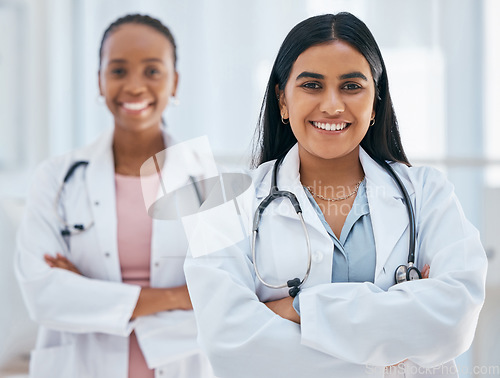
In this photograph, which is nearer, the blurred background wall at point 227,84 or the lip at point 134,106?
the lip at point 134,106

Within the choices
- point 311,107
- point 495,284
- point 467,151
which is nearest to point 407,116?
point 467,151

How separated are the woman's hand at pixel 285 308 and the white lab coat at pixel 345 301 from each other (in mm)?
14

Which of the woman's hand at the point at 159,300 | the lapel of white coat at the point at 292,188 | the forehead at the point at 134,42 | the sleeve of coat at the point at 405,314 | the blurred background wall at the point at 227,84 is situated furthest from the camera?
the blurred background wall at the point at 227,84

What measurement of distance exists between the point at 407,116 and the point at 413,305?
3.69 feet

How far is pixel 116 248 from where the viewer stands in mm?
1469

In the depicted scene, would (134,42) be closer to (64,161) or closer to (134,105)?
(134,105)

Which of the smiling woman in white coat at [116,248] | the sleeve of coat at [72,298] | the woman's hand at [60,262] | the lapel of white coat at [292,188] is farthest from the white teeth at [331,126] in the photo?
the woman's hand at [60,262]

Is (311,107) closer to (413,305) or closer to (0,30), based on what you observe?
(413,305)

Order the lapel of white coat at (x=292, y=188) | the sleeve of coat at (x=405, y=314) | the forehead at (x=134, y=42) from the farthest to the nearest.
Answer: the forehead at (x=134, y=42) < the lapel of white coat at (x=292, y=188) < the sleeve of coat at (x=405, y=314)

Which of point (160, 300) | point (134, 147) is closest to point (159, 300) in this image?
point (160, 300)

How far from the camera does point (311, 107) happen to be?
973mm

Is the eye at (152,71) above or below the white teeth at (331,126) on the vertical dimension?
above

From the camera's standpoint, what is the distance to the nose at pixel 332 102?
95 cm

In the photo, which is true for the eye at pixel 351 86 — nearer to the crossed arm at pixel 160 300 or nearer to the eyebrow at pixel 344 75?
the eyebrow at pixel 344 75
